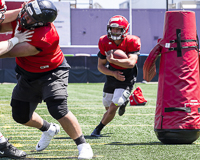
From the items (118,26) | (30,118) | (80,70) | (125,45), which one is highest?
(118,26)

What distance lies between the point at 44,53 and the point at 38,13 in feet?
1.30

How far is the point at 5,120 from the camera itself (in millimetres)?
7094

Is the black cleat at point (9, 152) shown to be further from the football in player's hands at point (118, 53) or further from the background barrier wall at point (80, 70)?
the background barrier wall at point (80, 70)

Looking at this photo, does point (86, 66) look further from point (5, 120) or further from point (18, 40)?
point (18, 40)

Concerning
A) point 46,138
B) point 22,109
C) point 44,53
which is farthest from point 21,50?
point 46,138

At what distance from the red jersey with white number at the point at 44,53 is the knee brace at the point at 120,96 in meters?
1.56

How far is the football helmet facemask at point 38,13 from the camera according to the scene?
12.1ft

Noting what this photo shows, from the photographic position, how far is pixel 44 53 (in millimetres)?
3801

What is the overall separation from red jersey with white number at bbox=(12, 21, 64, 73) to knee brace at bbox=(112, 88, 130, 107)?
1557mm

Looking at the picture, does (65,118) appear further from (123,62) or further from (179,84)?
(123,62)

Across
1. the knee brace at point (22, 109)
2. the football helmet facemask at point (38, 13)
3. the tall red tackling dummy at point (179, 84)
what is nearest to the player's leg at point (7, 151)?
the knee brace at point (22, 109)

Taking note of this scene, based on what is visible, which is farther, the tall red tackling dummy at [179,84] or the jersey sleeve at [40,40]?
the tall red tackling dummy at [179,84]

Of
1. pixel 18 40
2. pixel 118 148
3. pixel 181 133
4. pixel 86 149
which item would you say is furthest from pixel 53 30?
pixel 181 133

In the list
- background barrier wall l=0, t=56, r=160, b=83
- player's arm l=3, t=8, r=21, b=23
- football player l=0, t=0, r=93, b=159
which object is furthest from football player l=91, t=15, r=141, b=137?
background barrier wall l=0, t=56, r=160, b=83
